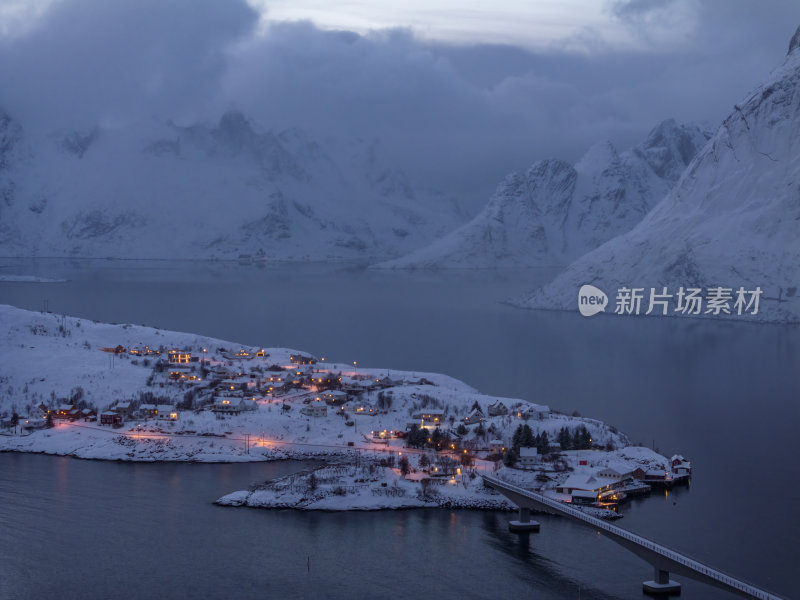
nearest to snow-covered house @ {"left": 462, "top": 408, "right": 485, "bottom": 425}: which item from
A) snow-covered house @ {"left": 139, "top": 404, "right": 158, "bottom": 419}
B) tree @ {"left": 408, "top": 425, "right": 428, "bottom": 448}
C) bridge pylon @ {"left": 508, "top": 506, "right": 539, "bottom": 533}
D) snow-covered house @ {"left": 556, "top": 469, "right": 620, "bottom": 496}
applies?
tree @ {"left": 408, "top": 425, "right": 428, "bottom": 448}

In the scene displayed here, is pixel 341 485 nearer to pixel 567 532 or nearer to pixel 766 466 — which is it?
pixel 567 532

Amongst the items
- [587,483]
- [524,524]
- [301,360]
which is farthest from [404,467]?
[301,360]

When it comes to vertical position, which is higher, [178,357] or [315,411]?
[178,357]

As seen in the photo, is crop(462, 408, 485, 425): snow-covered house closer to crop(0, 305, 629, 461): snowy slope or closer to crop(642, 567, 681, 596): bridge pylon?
crop(0, 305, 629, 461): snowy slope

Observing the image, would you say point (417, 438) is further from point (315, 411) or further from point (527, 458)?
point (315, 411)

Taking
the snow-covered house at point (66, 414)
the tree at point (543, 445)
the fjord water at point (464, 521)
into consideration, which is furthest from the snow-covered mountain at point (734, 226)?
the snow-covered house at point (66, 414)

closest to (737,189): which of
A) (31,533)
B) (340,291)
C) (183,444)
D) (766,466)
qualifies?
(340,291)
